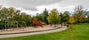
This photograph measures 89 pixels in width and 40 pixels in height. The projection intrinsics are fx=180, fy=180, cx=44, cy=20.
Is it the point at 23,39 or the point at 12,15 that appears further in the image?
the point at 12,15

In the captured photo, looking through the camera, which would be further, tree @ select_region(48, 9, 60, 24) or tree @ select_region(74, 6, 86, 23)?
tree @ select_region(74, 6, 86, 23)

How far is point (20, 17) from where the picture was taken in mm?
61625

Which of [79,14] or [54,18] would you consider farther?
[79,14]

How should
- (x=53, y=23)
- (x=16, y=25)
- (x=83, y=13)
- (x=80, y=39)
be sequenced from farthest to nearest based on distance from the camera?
1. (x=83, y=13)
2. (x=53, y=23)
3. (x=16, y=25)
4. (x=80, y=39)

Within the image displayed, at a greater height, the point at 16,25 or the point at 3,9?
the point at 3,9

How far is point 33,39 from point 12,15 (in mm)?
40823

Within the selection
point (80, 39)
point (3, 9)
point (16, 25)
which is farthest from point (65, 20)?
point (80, 39)

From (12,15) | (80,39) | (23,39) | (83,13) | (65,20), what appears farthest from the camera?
(83,13)

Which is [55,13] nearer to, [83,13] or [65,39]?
[83,13]

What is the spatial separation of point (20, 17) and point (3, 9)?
630 centimetres

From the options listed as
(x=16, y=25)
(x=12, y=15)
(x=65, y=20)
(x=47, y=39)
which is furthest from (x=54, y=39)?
(x=65, y=20)

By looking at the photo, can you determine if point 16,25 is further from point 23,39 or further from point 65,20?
point 65,20

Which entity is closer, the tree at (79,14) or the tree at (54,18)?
the tree at (54,18)

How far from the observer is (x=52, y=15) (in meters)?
64.5
